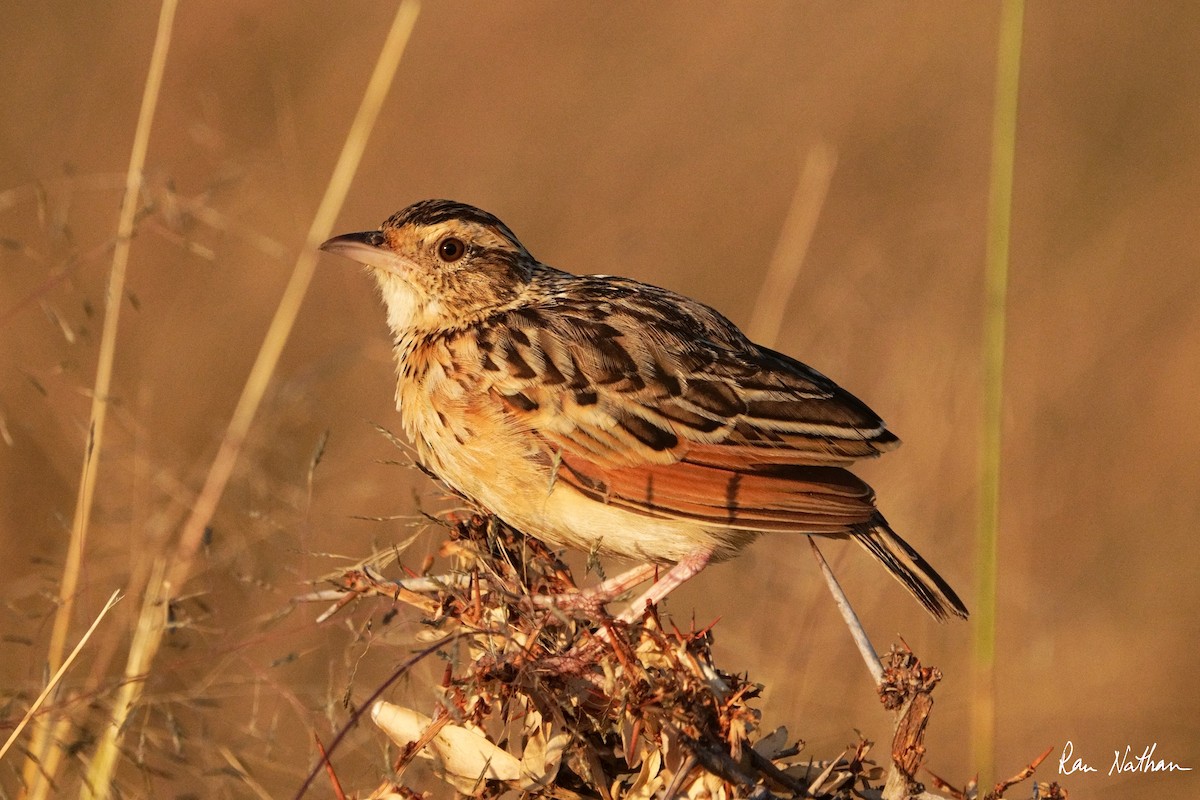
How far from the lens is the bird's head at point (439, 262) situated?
5805 mm

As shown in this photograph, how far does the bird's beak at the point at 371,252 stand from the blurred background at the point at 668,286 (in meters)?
0.44

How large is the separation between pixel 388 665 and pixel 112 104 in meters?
7.17

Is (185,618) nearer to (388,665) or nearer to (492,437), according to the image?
(388,665)

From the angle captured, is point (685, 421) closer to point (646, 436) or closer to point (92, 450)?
point (646, 436)

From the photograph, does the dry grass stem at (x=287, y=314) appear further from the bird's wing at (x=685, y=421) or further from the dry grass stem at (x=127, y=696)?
the bird's wing at (x=685, y=421)

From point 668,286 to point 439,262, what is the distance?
5.17 metres

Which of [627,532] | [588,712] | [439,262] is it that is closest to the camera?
[588,712]

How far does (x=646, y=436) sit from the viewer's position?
486cm

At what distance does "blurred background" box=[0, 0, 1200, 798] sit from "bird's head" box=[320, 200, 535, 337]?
0.51m

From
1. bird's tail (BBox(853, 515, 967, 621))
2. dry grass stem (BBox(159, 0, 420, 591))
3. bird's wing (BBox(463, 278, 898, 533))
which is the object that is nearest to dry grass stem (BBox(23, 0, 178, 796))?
dry grass stem (BBox(159, 0, 420, 591))

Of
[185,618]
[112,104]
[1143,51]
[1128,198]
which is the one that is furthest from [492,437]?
[1143,51]
